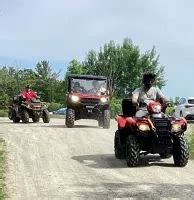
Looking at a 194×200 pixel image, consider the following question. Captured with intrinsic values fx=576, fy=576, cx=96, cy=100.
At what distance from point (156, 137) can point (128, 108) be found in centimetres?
125

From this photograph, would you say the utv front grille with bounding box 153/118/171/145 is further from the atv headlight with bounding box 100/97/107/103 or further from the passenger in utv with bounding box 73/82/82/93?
the passenger in utv with bounding box 73/82/82/93

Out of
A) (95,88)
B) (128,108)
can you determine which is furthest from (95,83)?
(128,108)

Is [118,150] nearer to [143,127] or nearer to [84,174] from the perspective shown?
[143,127]

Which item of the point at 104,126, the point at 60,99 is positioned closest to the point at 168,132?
the point at 104,126

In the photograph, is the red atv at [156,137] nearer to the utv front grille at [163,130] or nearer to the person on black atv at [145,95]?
the utv front grille at [163,130]

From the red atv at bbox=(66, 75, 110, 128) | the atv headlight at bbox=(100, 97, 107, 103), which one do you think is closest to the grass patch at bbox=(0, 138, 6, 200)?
the red atv at bbox=(66, 75, 110, 128)

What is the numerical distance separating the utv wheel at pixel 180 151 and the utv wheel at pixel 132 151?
0.77 m

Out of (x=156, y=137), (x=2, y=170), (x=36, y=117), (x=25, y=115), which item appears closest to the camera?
(x=2, y=170)

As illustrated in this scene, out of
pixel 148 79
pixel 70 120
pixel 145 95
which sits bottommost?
pixel 70 120

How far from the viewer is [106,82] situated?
2389cm

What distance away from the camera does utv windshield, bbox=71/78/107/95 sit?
23.5 metres

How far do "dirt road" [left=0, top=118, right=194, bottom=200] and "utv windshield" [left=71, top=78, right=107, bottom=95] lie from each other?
7.61 m

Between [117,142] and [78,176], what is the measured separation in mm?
2783

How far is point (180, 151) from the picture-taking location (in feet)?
37.4
